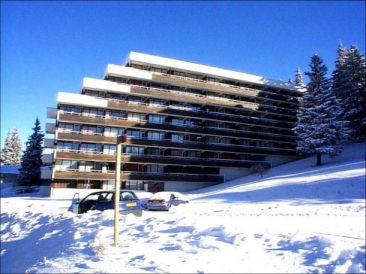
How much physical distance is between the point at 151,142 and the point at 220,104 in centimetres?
1423

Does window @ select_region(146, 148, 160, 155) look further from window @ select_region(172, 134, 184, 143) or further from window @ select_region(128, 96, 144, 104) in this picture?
window @ select_region(128, 96, 144, 104)

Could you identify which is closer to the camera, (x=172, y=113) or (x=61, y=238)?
(x=61, y=238)

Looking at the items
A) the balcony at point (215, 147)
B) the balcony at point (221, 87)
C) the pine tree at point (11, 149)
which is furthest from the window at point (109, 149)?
the pine tree at point (11, 149)

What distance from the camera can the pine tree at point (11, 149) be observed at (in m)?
75.4

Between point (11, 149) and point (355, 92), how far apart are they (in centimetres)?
7529

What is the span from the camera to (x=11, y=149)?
77438 millimetres

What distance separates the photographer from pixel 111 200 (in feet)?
51.1

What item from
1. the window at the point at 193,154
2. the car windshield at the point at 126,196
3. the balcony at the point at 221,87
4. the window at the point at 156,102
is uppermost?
the balcony at the point at 221,87

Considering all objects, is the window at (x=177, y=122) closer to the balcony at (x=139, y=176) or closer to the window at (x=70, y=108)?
the balcony at (x=139, y=176)

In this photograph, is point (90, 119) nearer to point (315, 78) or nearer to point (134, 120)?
point (134, 120)

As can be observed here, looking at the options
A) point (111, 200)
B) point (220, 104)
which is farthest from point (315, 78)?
point (111, 200)

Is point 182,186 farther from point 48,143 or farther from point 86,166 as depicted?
point 48,143

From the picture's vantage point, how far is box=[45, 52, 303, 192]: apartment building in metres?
42.9

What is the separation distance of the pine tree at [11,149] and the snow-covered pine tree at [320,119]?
65.7 metres
